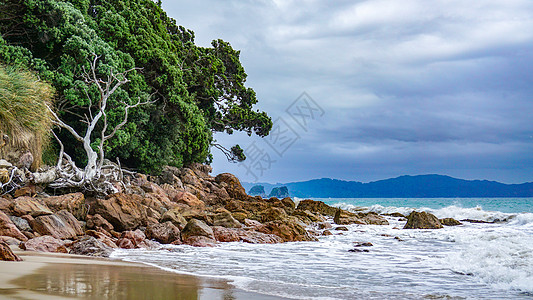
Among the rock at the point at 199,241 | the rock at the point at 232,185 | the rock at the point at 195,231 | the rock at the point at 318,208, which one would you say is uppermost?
the rock at the point at 232,185

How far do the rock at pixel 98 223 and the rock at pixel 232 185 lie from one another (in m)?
14.4

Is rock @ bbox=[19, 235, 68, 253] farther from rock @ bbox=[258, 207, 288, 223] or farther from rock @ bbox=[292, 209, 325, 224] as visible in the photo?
rock @ bbox=[292, 209, 325, 224]

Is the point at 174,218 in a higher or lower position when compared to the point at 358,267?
higher

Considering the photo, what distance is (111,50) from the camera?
18.2m

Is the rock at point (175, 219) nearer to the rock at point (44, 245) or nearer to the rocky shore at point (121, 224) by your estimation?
the rocky shore at point (121, 224)

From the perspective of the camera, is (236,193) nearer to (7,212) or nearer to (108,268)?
(7,212)

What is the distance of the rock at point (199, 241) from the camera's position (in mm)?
11141

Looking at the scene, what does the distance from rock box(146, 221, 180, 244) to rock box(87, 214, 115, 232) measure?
43.0 inches

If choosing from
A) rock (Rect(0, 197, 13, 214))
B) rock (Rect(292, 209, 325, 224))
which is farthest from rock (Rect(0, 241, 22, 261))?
rock (Rect(292, 209, 325, 224))

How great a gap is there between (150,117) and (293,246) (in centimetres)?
1351

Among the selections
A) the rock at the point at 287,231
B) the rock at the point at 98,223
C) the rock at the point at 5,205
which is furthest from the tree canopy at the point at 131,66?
the rock at the point at 287,231

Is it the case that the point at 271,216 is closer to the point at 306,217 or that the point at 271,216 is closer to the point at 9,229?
the point at 306,217

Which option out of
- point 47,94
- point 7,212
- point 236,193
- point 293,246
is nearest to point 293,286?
point 293,246

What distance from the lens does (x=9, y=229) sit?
8.93 metres
